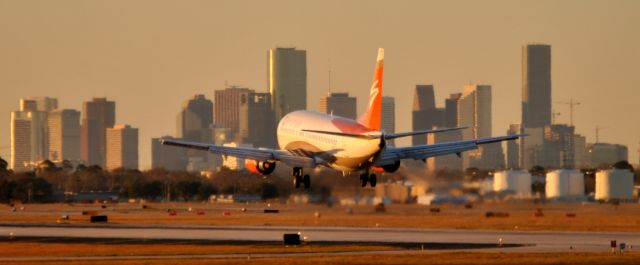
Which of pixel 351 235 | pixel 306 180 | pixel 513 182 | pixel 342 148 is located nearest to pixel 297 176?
pixel 306 180

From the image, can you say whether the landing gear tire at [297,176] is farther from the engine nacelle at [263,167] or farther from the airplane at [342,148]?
the engine nacelle at [263,167]

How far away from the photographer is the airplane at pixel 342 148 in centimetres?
11925

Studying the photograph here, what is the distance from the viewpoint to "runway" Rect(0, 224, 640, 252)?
5182 inches

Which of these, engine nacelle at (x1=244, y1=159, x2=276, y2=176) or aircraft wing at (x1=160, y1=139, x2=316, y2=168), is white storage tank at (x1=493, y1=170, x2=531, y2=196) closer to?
aircraft wing at (x1=160, y1=139, x2=316, y2=168)

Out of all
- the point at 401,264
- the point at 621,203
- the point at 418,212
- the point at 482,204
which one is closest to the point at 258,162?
the point at 401,264

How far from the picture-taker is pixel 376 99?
402 feet

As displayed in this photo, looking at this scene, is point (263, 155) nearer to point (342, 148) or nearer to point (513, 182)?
point (342, 148)

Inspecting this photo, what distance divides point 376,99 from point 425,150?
6554mm

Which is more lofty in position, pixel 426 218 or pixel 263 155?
pixel 263 155

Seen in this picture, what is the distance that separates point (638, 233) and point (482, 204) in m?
14.9

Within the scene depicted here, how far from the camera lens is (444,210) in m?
168

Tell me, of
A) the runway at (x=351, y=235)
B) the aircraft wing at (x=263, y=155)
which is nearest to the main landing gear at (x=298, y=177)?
the aircraft wing at (x=263, y=155)

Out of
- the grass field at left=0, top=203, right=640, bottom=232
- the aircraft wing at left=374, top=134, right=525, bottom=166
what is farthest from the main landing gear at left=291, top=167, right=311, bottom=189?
the grass field at left=0, top=203, right=640, bottom=232

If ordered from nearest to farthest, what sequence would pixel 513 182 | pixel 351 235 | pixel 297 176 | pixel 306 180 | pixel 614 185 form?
pixel 297 176 < pixel 306 180 < pixel 351 235 < pixel 513 182 < pixel 614 185
